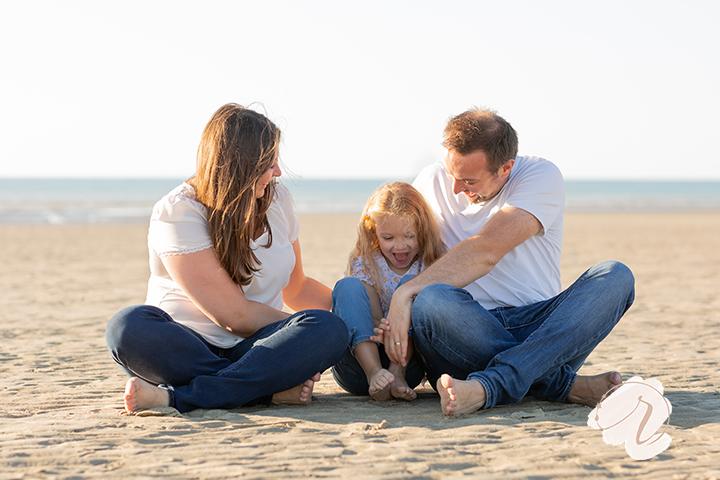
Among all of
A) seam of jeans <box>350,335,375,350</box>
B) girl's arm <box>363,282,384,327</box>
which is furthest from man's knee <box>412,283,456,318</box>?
girl's arm <box>363,282,384,327</box>

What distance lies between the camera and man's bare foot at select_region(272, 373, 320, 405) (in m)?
4.25

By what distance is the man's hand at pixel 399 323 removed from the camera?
4137 mm

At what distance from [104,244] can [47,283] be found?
6.81 meters

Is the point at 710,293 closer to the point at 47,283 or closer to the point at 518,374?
the point at 518,374

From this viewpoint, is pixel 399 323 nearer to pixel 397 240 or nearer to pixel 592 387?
pixel 397 240

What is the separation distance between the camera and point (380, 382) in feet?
13.7

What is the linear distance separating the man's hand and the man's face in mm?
543

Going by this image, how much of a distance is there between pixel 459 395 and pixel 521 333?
1.69ft

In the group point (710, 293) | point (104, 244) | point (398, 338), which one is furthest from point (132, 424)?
point (104, 244)

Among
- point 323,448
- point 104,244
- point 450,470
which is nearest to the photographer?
point 450,470

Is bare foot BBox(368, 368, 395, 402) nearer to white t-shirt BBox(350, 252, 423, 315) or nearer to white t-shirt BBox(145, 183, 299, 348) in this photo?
white t-shirt BBox(350, 252, 423, 315)

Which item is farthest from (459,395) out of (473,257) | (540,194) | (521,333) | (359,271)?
(540,194)

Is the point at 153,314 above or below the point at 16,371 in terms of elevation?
above

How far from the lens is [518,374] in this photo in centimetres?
398
